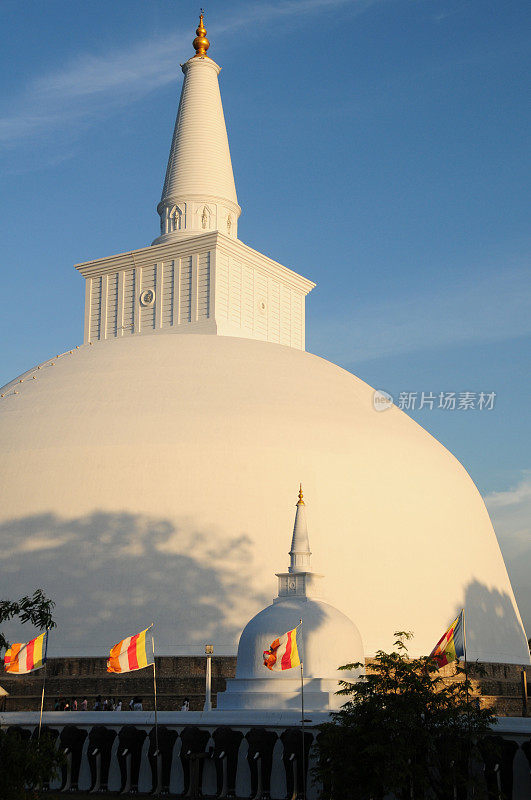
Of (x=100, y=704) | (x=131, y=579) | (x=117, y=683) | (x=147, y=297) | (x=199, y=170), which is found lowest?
(x=100, y=704)

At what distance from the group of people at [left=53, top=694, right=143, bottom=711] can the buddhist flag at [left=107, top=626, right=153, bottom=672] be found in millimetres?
5363

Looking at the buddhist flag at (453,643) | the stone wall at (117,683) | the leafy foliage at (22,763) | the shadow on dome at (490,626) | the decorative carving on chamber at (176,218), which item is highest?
the decorative carving on chamber at (176,218)

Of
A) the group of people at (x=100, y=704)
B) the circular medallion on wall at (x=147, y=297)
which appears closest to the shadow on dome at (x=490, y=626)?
the group of people at (x=100, y=704)

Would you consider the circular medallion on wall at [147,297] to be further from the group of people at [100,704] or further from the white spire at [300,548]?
the group of people at [100,704]

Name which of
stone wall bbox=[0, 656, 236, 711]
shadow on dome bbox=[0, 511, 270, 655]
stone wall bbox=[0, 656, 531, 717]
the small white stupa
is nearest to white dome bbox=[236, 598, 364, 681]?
the small white stupa

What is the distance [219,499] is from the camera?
3014 centimetres

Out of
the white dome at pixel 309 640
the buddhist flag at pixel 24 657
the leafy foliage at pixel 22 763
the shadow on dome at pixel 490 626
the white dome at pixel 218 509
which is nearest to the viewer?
the leafy foliage at pixel 22 763

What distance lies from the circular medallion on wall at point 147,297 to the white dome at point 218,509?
7827mm

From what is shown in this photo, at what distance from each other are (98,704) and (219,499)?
665cm

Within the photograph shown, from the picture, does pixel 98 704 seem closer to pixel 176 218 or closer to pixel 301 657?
pixel 301 657

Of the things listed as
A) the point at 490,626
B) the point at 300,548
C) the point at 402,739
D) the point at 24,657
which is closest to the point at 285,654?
the point at 300,548

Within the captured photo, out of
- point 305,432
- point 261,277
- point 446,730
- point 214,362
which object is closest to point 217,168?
point 261,277

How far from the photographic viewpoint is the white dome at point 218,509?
29156mm

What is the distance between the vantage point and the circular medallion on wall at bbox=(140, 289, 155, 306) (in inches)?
1668
